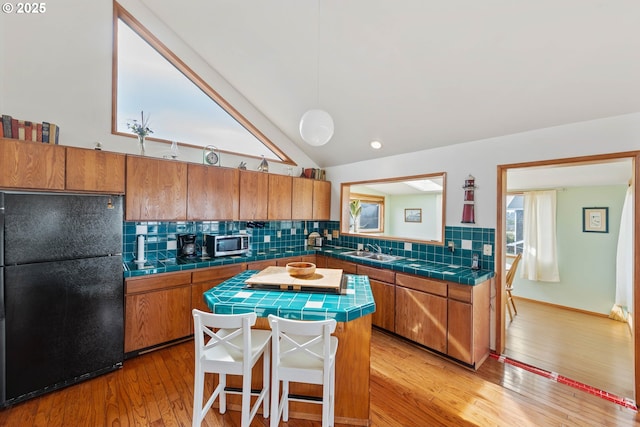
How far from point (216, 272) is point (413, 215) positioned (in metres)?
4.89

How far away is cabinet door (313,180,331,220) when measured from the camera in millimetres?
4449

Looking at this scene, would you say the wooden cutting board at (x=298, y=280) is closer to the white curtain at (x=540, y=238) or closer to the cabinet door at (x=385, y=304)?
the cabinet door at (x=385, y=304)

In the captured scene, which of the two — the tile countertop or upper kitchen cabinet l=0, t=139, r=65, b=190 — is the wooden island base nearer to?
the tile countertop

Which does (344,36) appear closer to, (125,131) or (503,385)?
(125,131)

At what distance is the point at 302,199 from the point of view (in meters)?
4.25

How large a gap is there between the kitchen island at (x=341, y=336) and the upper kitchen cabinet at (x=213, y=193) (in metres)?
1.54

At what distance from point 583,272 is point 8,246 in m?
6.70

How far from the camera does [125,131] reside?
9.83ft

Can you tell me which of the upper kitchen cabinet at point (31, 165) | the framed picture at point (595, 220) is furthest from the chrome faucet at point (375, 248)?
the upper kitchen cabinet at point (31, 165)

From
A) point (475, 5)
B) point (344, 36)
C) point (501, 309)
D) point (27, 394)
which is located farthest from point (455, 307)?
point (27, 394)

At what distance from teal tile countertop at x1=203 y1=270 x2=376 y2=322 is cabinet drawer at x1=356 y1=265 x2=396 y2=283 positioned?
1255 mm

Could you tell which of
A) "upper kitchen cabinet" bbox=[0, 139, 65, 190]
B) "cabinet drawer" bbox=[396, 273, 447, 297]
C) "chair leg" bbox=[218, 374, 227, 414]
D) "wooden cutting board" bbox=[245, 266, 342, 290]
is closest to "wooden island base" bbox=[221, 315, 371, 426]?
"wooden cutting board" bbox=[245, 266, 342, 290]

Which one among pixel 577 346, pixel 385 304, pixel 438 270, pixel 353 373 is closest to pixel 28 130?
pixel 353 373

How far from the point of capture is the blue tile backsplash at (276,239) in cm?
296
